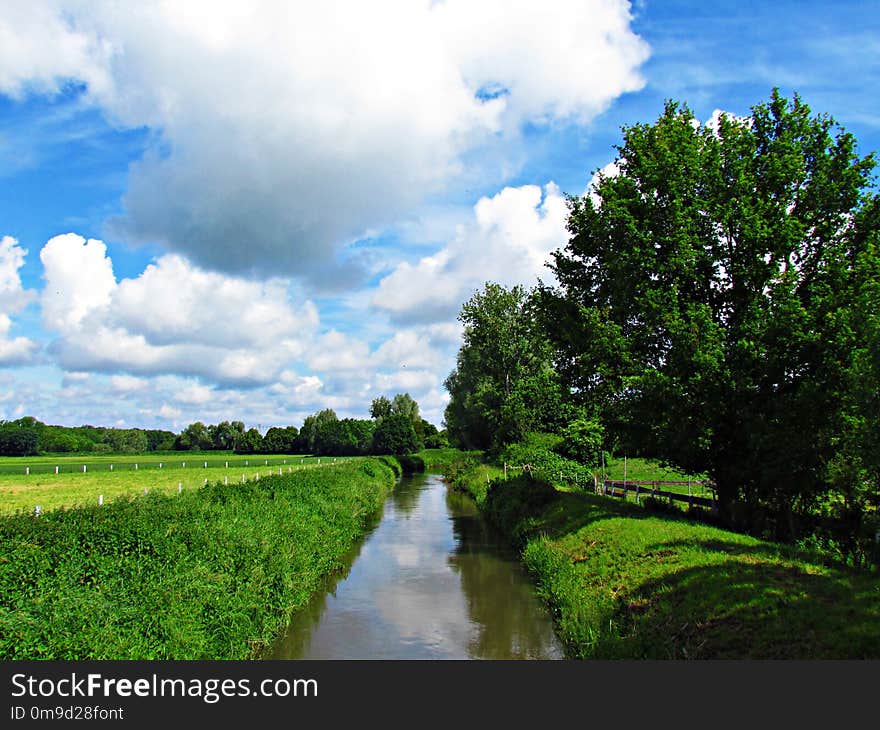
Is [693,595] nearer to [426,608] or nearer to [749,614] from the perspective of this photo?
[749,614]

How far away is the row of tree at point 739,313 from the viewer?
20.0 m

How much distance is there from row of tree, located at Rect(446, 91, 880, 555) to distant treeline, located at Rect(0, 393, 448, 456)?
100m

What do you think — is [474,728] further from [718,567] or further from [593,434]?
[593,434]

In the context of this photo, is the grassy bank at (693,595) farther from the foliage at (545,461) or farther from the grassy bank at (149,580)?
the foliage at (545,461)

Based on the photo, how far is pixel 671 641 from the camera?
39.0 ft

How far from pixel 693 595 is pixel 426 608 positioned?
8.36m

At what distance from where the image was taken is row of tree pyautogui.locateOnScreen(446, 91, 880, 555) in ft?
65.5

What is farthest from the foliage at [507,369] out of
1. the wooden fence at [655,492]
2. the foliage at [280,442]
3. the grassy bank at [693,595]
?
the foliage at [280,442]

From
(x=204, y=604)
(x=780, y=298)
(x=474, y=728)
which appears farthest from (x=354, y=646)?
(x=780, y=298)

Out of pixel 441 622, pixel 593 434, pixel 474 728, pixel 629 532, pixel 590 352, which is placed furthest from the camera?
pixel 593 434

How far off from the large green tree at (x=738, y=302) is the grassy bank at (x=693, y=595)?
11.6 ft

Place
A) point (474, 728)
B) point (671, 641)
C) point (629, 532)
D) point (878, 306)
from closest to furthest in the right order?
point (474, 728)
point (671, 641)
point (878, 306)
point (629, 532)

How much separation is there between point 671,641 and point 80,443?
19131 centimetres

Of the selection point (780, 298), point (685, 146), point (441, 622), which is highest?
point (685, 146)
